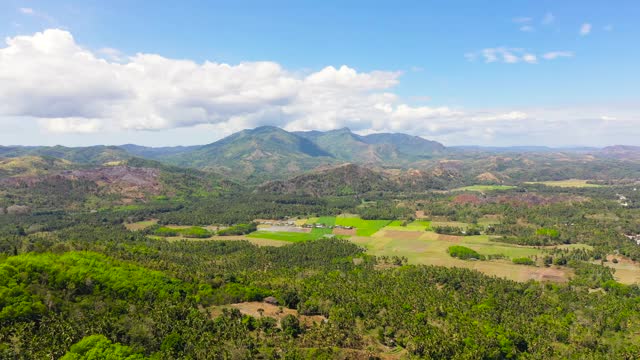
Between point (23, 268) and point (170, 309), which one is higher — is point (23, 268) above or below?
above

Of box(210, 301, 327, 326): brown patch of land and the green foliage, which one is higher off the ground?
the green foliage

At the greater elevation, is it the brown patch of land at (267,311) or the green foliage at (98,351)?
the green foliage at (98,351)

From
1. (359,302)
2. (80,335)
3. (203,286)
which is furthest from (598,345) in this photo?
(80,335)

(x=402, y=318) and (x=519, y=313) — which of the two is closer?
(x=402, y=318)

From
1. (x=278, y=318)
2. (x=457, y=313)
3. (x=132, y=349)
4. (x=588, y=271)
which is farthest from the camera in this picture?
(x=588, y=271)

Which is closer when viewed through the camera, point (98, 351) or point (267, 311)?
point (98, 351)

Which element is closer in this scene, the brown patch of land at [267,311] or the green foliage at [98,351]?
the green foliage at [98,351]

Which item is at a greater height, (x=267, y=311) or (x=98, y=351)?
(x=98, y=351)

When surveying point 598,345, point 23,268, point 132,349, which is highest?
point 23,268

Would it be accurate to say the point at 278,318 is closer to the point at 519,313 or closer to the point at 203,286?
the point at 203,286

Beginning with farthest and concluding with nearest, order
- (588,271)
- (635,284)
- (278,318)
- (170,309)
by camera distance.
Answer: (588,271), (635,284), (278,318), (170,309)

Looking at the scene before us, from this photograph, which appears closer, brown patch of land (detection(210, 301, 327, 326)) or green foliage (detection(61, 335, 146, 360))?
green foliage (detection(61, 335, 146, 360))
